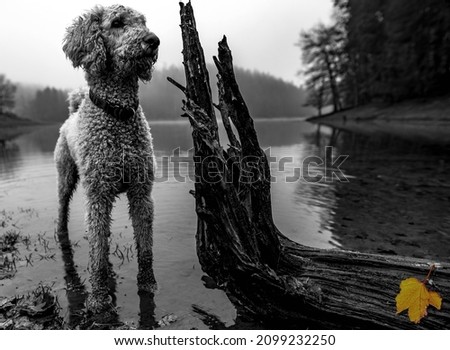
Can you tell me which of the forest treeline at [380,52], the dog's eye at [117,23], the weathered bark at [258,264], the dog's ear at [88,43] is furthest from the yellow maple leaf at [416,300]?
the forest treeline at [380,52]

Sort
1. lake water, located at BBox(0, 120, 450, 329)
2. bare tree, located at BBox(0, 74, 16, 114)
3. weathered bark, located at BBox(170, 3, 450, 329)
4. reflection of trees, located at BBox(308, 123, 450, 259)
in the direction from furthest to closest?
bare tree, located at BBox(0, 74, 16, 114), reflection of trees, located at BBox(308, 123, 450, 259), lake water, located at BBox(0, 120, 450, 329), weathered bark, located at BBox(170, 3, 450, 329)

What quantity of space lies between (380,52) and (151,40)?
55194 mm

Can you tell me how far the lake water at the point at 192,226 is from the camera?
4453 mm

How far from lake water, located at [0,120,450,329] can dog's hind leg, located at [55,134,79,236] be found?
47 centimetres

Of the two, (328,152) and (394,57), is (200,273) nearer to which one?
(328,152)

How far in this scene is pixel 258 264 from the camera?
3561mm

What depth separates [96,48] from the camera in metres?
3.99

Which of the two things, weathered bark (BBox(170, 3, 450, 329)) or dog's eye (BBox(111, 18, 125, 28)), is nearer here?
weathered bark (BBox(170, 3, 450, 329))

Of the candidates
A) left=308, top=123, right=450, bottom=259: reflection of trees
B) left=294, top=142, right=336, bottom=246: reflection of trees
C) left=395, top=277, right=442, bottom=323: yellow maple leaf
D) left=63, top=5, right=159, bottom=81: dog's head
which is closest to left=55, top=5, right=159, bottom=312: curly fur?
left=63, top=5, right=159, bottom=81: dog's head

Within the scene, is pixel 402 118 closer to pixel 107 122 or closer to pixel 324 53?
pixel 324 53

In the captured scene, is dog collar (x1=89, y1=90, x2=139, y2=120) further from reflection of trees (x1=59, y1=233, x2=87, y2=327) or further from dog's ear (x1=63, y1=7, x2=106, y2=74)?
reflection of trees (x1=59, y1=233, x2=87, y2=327)

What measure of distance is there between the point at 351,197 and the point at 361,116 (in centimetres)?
4571

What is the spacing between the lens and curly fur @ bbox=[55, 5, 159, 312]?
3.99 meters
